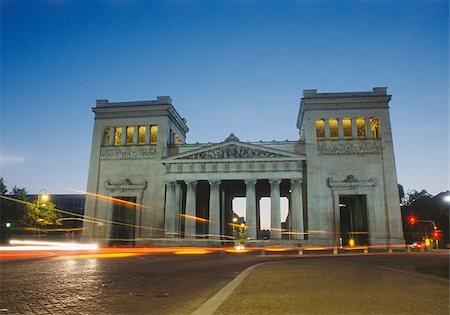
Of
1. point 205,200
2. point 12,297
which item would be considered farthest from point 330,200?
point 12,297

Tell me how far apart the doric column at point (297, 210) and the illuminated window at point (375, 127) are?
14.9 meters

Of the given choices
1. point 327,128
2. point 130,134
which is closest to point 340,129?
point 327,128

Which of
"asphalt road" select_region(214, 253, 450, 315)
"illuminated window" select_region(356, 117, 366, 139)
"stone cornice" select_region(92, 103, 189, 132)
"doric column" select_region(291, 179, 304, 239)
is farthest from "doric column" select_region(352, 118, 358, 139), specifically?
"asphalt road" select_region(214, 253, 450, 315)

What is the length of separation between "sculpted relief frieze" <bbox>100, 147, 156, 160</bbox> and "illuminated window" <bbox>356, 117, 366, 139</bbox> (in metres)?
33.3

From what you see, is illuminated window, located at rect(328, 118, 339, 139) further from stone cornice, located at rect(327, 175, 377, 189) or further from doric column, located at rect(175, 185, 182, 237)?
doric column, located at rect(175, 185, 182, 237)

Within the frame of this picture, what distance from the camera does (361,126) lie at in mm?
56688

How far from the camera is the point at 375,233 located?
50031mm

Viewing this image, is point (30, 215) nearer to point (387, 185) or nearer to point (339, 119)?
point (339, 119)

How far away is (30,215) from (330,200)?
4623cm

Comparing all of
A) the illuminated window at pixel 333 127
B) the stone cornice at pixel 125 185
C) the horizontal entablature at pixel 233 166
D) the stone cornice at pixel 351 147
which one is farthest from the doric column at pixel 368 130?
the stone cornice at pixel 125 185

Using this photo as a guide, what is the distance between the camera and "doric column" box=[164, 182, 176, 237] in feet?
172

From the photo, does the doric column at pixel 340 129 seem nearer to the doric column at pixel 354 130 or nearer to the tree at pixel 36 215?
the doric column at pixel 354 130

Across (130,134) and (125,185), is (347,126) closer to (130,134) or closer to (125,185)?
(130,134)

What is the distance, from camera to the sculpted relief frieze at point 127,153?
190 ft
